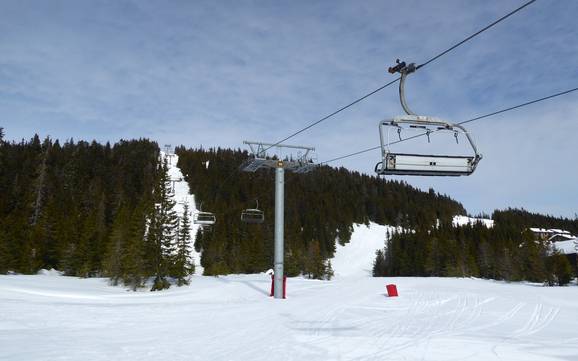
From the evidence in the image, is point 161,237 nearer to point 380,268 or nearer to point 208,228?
point 208,228

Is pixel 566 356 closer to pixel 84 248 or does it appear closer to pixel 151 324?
pixel 151 324

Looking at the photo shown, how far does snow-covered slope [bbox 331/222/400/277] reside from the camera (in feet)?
346

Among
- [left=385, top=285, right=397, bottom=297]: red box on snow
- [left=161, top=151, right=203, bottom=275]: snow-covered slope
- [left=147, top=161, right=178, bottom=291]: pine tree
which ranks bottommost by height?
[left=385, top=285, right=397, bottom=297]: red box on snow

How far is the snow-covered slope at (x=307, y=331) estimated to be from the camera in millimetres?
8492

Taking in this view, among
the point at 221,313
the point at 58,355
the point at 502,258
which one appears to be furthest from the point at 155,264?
the point at 502,258

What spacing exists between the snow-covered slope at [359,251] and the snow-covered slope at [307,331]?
80.5 metres

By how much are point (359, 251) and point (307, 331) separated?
111608 mm

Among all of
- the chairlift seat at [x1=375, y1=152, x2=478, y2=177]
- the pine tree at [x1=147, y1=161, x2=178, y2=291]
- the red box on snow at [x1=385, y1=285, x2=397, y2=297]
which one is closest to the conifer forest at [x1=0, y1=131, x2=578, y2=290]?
the pine tree at [x1=147, y1=161, x2=178, y2=291]

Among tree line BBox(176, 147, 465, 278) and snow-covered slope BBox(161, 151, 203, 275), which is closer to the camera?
tree line BBox(176, 147, 465, 278)

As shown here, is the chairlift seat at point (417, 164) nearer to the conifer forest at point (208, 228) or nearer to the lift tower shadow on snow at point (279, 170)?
the lift tower shadow on snow at point (279, 170)

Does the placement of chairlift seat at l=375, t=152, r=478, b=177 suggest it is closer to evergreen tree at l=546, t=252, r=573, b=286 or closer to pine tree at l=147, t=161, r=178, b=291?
pine tree at l=147, t=161, r=178, b=291

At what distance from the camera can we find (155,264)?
34.8 m

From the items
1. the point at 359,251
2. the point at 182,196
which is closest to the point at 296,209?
the point at 359,251

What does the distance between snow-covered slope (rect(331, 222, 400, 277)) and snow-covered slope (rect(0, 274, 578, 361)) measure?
264 ft
